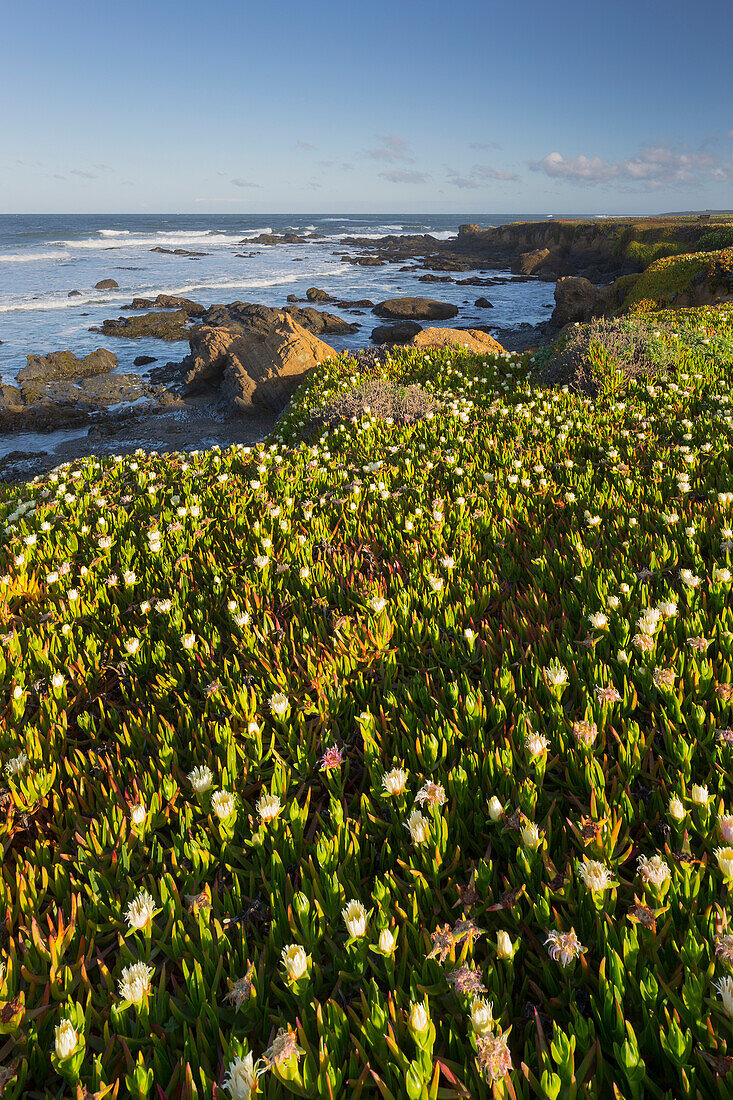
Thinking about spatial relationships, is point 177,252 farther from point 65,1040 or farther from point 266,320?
point 65,1040

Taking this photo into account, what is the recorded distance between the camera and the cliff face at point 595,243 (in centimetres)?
3383

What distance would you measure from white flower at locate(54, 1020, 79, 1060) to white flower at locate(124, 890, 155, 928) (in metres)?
0.27

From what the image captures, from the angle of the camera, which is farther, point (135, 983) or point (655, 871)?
point (655, 871)

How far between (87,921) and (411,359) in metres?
10.8

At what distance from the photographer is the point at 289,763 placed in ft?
7.82

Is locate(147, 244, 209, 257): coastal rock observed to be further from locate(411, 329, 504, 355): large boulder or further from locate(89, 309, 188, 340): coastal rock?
locate(411, 329, 504, 355): large boulder

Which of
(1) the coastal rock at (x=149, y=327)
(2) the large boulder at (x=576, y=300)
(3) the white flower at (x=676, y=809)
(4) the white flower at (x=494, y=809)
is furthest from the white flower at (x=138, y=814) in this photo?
(1) the coastal rock at (x=149, y=327)

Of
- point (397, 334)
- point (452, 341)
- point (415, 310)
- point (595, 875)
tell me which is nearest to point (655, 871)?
point (595, 875)

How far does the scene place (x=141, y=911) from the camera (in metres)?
1.66

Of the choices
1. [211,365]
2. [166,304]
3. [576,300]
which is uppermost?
[166,304]

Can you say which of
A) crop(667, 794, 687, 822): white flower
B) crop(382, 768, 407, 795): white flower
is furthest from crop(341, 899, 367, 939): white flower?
crop(667, 794, 687, 822): white flower

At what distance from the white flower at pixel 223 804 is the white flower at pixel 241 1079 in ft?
2.50

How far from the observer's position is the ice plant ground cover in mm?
1417

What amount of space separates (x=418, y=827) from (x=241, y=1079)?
2.58 feet
